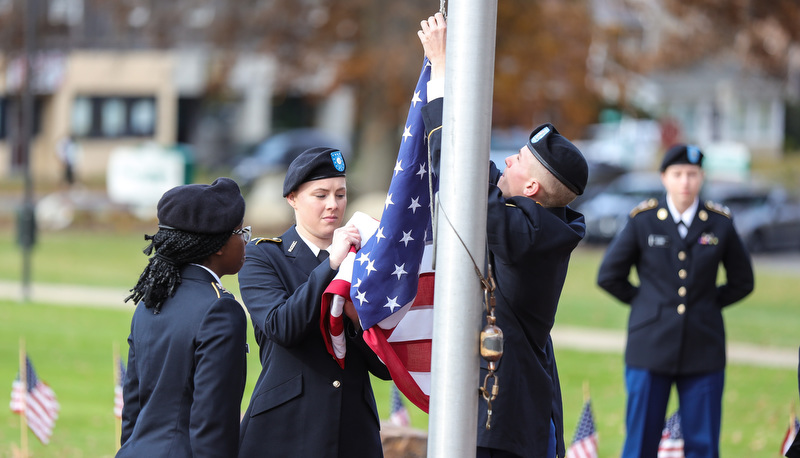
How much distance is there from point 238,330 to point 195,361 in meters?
0.18

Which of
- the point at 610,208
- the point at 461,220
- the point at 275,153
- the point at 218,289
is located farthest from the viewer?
the point at 275,153

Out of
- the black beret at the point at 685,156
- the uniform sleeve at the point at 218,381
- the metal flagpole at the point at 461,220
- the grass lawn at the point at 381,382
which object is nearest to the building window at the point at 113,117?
the grass lawn at the point at 381,382

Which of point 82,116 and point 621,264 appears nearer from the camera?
point 621,264

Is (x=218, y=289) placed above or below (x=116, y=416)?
above

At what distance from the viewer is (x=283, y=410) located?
398 centimetres

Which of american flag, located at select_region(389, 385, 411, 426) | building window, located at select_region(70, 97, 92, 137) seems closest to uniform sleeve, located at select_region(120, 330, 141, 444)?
american flag, located at select_region(389, 385, 411, 426)

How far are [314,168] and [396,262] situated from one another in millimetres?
541

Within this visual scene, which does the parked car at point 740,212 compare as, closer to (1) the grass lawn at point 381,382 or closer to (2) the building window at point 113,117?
(1) the grass lawn at point 381,382

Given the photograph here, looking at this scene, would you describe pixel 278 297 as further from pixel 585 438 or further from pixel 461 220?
pixel 585 438

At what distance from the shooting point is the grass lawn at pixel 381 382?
27.8 feet

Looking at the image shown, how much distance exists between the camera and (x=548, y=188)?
159 inches

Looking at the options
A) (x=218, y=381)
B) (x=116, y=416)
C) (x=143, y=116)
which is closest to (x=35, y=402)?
(x=116, y=416)

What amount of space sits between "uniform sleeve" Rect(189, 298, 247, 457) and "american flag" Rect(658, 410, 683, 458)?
13.2 feet

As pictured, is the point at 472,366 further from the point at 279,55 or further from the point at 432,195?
the point at 279,55
